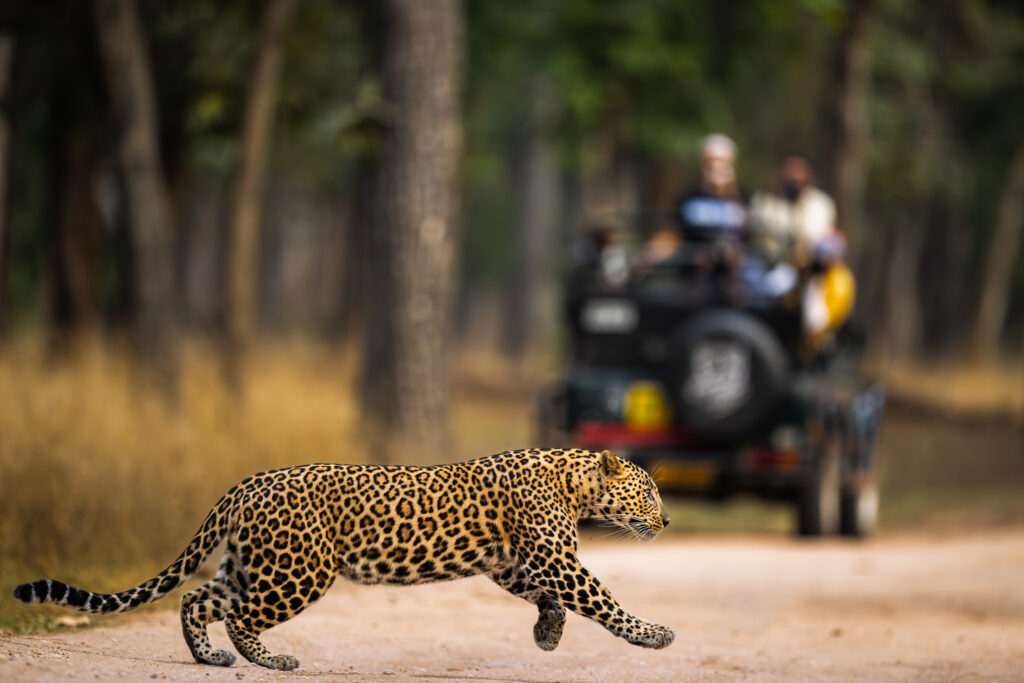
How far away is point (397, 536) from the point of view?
6.22 m

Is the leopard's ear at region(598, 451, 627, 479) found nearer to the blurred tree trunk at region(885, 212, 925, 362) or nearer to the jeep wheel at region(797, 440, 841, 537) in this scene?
the jeep wheel at region(797, 440, 841, 537)

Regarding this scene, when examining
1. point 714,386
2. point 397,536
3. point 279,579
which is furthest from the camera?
point 714,386

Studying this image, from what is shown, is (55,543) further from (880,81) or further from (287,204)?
(287,204)

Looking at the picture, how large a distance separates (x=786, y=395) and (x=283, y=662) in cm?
734

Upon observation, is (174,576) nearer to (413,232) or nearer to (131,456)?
(131,456)

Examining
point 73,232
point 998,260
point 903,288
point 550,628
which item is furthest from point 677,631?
point 903,288

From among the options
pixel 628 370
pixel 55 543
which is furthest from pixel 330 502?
pixel 628 370

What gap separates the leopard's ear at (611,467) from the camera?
20.9ft

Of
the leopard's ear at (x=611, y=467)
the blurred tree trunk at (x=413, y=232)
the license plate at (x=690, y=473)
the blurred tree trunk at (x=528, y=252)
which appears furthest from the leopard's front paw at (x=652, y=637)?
the blurred tree trunk at (x=528, y=252)

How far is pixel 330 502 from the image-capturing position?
6.19 meters

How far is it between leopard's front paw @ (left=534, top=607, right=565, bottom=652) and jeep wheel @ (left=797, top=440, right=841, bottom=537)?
7002mm

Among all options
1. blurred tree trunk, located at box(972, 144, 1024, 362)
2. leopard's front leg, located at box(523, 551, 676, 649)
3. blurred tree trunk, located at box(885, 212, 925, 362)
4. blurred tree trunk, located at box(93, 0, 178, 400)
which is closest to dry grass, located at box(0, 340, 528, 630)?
blurred tree trunk, located at box(93, 0, 178, 400)

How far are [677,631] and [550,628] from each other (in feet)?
8.21

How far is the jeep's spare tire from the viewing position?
41.6ft
